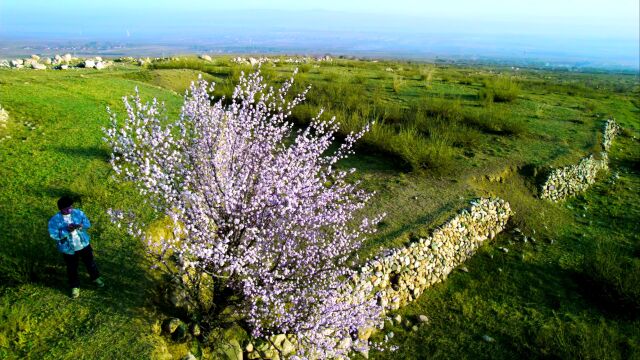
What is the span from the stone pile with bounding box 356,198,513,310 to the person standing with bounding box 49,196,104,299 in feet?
12.6

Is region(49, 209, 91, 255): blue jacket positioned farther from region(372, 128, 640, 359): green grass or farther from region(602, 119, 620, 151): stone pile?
region(602, 119, 620, 151): stone pile

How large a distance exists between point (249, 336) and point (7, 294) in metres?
2.89

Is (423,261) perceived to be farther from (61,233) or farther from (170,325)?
(61,233)

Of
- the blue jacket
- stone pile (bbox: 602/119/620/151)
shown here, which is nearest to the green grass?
the blue jacket

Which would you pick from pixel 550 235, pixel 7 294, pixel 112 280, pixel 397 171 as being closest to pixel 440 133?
pixel 397 171

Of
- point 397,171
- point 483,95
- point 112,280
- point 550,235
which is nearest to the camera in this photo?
point 112,280

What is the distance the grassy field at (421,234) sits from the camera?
187 inches

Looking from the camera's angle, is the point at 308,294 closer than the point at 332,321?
No

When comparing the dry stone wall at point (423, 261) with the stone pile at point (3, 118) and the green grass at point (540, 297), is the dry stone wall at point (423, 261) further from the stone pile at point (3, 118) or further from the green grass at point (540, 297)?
the stone pile at point (3, 118)

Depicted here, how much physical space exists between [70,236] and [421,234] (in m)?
5.87

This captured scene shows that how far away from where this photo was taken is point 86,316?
4.61 metres

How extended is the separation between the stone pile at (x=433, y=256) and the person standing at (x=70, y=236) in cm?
384

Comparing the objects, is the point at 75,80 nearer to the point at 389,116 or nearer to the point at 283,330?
the point at 389,116

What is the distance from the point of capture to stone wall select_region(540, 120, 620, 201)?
36.6ft
